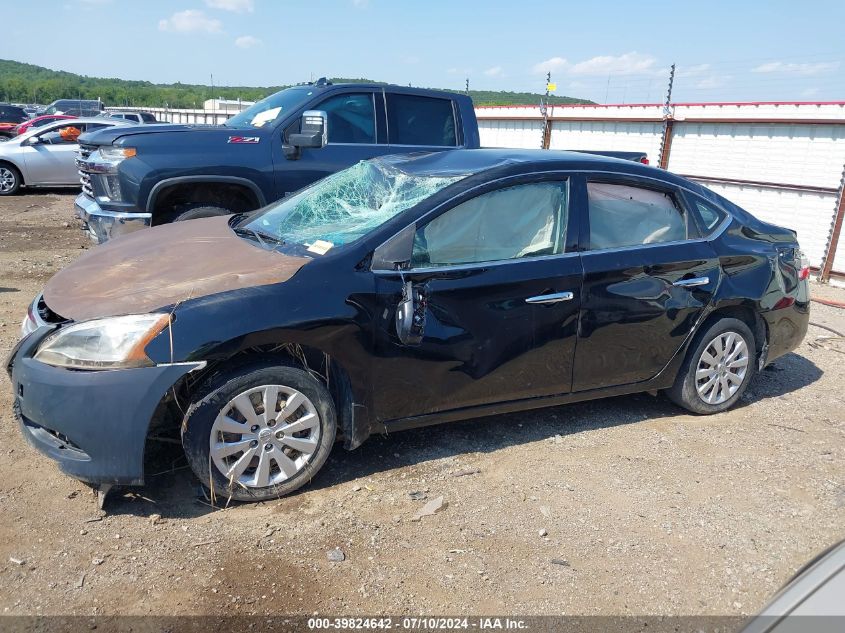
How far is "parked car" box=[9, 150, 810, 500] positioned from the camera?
10.2ft

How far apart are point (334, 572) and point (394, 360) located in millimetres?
1081

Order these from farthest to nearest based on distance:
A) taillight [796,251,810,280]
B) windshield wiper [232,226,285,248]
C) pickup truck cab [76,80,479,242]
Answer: pickup truck cab [76,80,479,242] < taillight [796,251,810,280] < windshield wiper [232,226,285,248]

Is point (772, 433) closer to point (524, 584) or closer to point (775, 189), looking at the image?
point (524, 584)

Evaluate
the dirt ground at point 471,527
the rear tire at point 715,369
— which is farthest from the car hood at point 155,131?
the rear tire at point 715,369

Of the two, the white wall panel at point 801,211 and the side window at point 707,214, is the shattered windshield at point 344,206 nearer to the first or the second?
the side window at point 707,214

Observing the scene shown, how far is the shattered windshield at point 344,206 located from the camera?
3.82m

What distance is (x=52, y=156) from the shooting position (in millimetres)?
14531

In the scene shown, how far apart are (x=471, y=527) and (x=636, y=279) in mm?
1859

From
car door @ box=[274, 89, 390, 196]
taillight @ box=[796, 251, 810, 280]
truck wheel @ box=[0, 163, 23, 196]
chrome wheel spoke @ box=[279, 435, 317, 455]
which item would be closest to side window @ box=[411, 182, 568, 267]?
chrome wheel spoke @ box=[279, 435, 317, 455]

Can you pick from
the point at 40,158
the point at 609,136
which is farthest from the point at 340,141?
the point at 40,158

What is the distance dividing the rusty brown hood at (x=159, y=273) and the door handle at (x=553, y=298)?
1.29 m

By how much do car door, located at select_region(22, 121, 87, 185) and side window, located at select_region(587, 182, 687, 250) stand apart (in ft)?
43.9

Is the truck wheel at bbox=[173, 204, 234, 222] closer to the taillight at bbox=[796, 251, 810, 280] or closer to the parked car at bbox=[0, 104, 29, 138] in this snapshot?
the taillight at bbox=[796, 251, 810, 280]

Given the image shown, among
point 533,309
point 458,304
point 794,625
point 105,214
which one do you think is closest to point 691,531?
point 533,309
